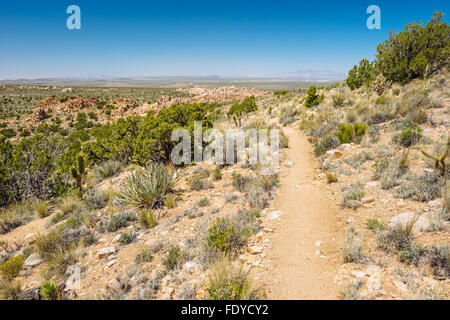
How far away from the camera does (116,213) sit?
18.6ft

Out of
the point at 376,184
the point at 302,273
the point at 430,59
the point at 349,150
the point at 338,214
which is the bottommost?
the point at 302,273

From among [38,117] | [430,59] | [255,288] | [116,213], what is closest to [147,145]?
[116,213]

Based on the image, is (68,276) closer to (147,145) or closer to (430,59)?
(147,145)

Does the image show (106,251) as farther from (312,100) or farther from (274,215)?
(312,100)

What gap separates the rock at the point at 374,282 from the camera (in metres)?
2.76

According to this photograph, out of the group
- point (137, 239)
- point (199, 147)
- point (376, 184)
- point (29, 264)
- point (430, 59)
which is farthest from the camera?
point (430, 59)

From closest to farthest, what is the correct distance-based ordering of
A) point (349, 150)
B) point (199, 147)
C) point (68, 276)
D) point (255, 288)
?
point (255, 288), point (68, 276), point (349, 150), point (199, 147)

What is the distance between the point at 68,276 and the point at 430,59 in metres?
21.1

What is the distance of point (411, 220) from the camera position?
343cm

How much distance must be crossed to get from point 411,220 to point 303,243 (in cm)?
173

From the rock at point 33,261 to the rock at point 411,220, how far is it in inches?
260

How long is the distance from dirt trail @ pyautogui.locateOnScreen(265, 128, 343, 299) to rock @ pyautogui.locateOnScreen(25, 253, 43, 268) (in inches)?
173

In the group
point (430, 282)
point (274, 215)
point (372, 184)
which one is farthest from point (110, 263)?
point (372, 184)

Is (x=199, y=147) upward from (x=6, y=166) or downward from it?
upward
